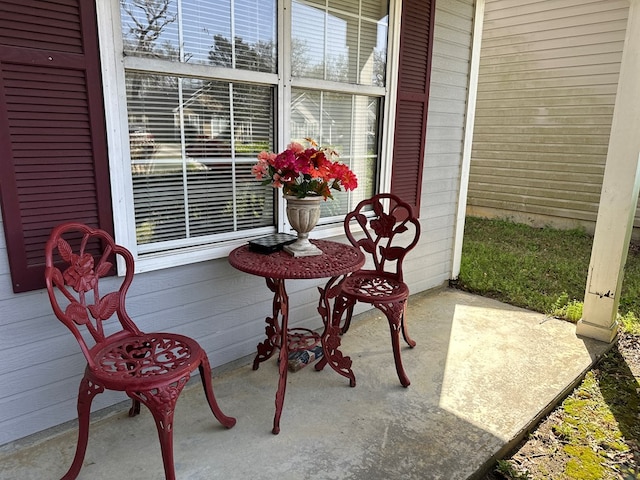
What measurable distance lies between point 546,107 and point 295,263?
19.3 ft

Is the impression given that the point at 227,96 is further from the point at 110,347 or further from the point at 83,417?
the point at 83,417

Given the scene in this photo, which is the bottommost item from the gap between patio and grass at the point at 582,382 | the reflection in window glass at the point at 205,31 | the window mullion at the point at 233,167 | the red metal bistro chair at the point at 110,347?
the gap between patio and grass at the point at 582,382

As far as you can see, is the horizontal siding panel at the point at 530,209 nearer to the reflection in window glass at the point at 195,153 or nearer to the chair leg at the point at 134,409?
the reflection in window glass at the point at 195,153

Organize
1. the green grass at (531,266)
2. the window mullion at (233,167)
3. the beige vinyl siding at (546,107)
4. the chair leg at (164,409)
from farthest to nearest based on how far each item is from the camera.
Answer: the beige vinyl siding at (546,107)
the green grass at (531,266)
the window mullion at (233,167)
the chair leg at (164,409)

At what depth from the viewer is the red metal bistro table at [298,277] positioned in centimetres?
192

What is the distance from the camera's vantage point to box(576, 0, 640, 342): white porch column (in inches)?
102

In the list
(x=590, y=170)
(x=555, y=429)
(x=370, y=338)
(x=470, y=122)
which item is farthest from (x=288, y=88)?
(x=590, y=170)

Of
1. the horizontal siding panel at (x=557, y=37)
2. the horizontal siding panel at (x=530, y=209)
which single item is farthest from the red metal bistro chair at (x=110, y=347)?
the horizontal siding panel at (x=557, y=37)

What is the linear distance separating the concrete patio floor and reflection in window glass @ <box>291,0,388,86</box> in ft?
5.55

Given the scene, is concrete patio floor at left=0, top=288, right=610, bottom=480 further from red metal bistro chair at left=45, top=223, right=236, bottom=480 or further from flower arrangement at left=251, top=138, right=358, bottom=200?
flower arrangement at left=251, top=138, right=358, bottom=200

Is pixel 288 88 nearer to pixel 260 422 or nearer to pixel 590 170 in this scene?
pixel 260 422

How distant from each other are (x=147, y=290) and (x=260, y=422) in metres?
0.81

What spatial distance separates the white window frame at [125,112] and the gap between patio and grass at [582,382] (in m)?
1.59

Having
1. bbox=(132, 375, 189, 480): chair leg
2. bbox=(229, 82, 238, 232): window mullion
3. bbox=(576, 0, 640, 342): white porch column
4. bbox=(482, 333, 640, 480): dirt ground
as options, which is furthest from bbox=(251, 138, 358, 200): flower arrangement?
bbox=(576, 0, 640, 342): white porch column
